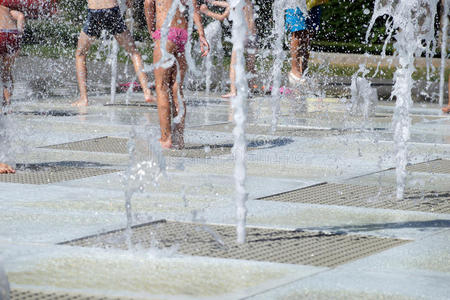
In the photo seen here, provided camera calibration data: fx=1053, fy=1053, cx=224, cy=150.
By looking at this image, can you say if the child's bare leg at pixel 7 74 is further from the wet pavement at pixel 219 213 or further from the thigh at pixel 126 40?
the thigh at pixel 126 40

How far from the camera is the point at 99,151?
8.67m

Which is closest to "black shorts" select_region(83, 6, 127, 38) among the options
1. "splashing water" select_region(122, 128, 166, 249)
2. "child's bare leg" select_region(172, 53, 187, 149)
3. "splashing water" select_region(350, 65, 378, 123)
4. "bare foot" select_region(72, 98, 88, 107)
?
"bare foot" select_region(72, 98, 88, 107)

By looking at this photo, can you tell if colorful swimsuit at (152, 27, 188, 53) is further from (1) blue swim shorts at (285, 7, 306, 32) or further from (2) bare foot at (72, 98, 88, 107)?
(1) blue swim shorts at (285, 7, 306, 32)

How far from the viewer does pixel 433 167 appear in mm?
8133

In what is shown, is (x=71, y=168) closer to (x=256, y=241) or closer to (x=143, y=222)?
(x=143, y=222)

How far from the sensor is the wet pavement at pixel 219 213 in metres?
4.47

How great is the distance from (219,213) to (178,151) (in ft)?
9.16

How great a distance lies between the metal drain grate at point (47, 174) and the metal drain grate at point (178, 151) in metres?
0.99

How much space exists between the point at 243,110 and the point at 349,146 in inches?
156

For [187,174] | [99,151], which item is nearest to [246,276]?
[187,174]

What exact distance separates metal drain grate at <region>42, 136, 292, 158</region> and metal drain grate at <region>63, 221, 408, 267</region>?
9.74 ft

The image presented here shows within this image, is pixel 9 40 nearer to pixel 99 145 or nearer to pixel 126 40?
pixel 99 145

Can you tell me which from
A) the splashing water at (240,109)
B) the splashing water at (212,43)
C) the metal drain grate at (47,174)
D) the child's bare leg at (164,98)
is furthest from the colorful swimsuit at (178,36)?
the splashing water at (212,43)

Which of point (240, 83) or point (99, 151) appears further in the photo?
point (99, 151)
